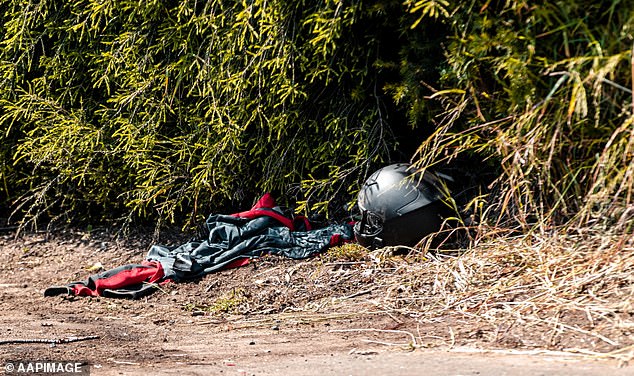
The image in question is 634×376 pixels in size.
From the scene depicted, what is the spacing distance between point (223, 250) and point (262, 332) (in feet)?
5.54

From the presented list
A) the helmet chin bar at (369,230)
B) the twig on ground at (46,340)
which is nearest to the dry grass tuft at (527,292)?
the helmet chin bar at (369,230)

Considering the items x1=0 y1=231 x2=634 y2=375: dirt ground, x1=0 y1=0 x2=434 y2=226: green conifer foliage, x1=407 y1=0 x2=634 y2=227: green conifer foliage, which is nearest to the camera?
x1=0 y1=231 x2=634 y2=375: dirt ground

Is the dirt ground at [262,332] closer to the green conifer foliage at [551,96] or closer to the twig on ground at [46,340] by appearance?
the twig on ground at [46,340]

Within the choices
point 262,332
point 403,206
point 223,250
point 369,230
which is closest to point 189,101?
point 223,250

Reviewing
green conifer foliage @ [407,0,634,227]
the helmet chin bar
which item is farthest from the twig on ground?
green conifer foliage @ [407,0,634,227]

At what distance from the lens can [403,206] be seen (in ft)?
19.4

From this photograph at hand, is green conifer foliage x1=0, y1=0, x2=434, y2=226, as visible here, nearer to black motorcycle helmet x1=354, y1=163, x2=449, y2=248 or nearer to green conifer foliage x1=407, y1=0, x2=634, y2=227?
black motorcycle helmet x1=354, y1=163, x2=449, y2=248

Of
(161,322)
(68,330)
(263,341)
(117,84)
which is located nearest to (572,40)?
(263,341)

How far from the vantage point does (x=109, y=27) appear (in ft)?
24.4

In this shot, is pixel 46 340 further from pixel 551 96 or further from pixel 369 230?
pixel 551 96

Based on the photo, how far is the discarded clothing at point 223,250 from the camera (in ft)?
20.7

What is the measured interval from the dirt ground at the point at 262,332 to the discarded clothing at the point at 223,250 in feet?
0.37

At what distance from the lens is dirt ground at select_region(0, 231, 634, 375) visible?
151 inches

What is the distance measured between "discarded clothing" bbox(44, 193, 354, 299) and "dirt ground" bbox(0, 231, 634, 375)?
0.37 ft
